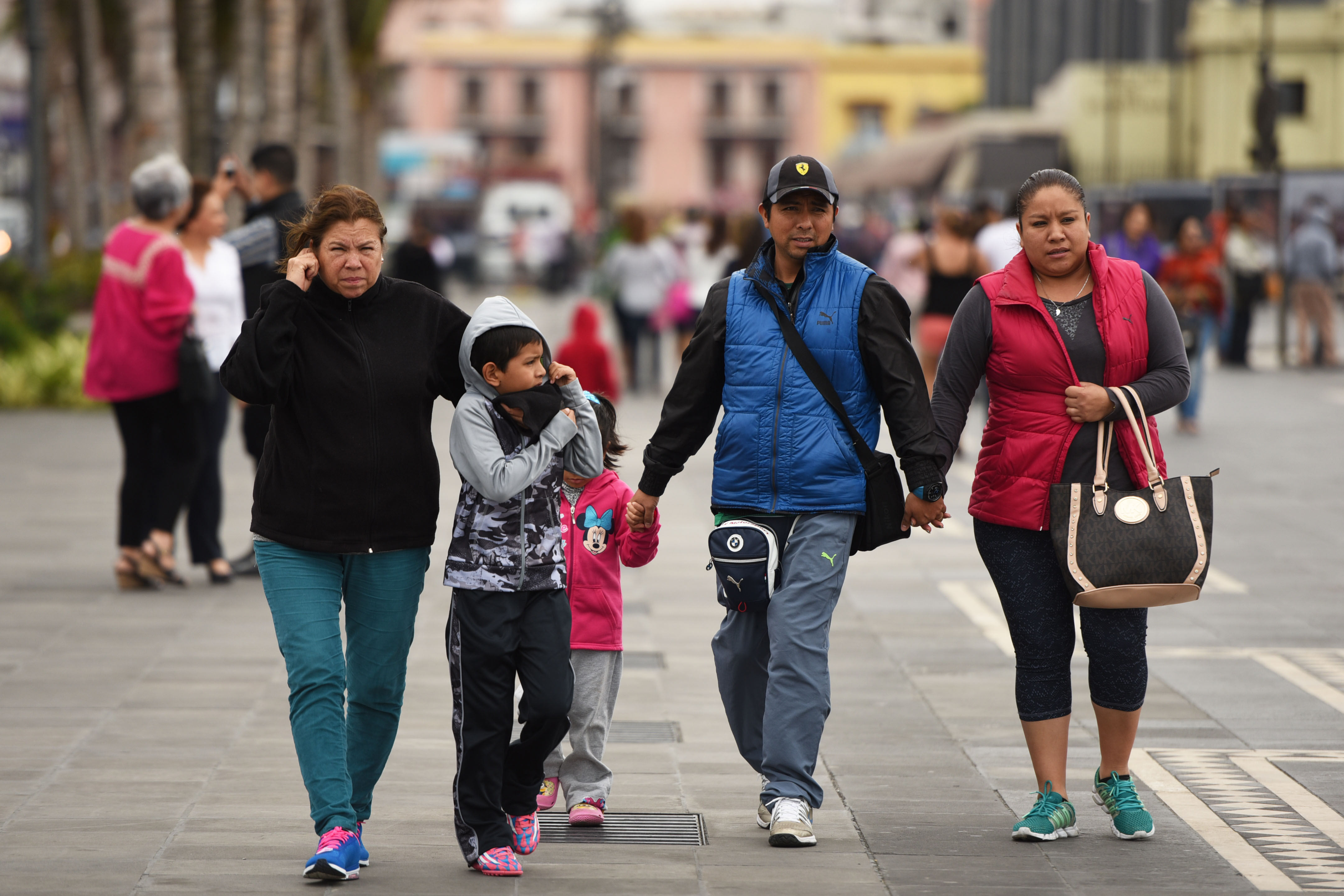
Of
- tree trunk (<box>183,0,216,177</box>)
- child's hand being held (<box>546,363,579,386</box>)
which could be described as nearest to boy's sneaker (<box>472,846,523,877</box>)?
child's hand being held (<box>546,363,579,386</box>)

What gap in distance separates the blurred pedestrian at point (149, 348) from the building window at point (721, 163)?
10366 centimetres

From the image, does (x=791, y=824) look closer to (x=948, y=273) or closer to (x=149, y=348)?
(x=149, y=348)

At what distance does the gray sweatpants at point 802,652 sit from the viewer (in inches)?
194

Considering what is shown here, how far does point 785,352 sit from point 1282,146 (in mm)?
43413

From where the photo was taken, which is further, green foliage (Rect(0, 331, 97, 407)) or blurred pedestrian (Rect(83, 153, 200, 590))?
green foliage (Rect(0, 331, 97, 407))

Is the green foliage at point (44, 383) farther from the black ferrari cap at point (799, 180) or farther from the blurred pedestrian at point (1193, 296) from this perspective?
the black ferrari cap at point (799, 180)

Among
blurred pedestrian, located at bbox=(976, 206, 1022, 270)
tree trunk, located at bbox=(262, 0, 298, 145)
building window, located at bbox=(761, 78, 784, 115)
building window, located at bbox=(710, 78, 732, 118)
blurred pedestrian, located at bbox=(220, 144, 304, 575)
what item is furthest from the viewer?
building window, located at bbox=(710, 78, 732, 118)

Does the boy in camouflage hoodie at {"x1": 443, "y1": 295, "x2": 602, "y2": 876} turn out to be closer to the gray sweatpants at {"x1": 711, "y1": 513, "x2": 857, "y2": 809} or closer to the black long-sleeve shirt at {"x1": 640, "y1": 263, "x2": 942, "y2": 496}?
the black long-sleeve shirt at {"x1": 640, "y1": 263, "x2": 942, "y2": 496}

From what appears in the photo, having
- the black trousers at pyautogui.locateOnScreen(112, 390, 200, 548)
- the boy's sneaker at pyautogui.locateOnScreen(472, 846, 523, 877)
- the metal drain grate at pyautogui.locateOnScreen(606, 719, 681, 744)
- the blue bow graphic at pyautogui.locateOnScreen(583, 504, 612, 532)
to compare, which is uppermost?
the blue bow graphic at pyautogui.locateOnScreen(583, 504, 612, 532)

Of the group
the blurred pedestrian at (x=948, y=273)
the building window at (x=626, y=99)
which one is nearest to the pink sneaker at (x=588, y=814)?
the blurred pedestrian at (x=948, y=273)

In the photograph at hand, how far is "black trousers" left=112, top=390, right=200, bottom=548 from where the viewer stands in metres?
8.56

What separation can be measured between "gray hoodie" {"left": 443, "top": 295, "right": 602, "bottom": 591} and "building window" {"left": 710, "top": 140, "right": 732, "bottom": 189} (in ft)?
353

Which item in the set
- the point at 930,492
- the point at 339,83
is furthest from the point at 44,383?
the point at 339,83

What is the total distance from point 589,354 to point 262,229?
389 cm
